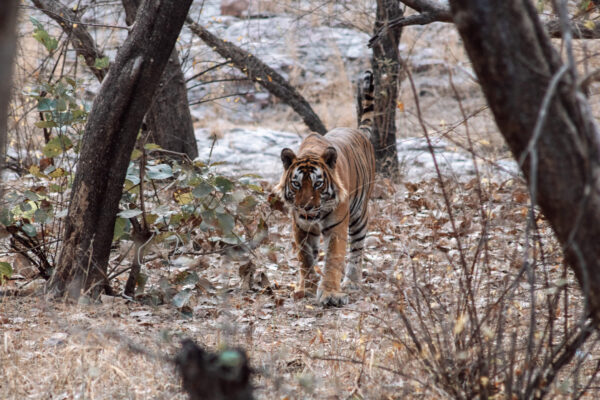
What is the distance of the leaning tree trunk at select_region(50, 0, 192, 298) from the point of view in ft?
12.5

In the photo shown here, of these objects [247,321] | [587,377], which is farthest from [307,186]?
[587,377]

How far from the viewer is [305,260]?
5.26m

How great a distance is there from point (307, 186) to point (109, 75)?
5.68 feet

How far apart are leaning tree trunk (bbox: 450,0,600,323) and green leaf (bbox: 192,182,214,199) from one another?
2496 mm

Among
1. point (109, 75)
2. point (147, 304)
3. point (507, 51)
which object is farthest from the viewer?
point (147, 304)

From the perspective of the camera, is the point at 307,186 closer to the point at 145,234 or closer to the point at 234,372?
the point at 145,234

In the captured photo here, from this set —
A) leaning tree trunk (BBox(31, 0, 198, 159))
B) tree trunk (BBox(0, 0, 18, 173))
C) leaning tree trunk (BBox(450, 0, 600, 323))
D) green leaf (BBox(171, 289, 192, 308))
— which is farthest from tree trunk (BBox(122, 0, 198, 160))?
tree trunk (BBox(0, 0, 18, 173))

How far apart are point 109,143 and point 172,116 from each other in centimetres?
352

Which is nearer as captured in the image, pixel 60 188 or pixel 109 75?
pixel 109 75

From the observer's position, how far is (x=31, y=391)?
9.10ft

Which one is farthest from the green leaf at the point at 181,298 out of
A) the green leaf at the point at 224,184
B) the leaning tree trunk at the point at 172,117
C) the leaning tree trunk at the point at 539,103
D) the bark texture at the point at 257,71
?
the bark texture at the point at 257,71

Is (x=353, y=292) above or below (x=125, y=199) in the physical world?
below

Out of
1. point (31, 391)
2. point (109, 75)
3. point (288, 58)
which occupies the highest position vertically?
point (288, 58)

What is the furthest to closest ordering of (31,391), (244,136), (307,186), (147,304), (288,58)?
(288,58)
(244,136)
(307,186)
(147,304)
(31,391)
